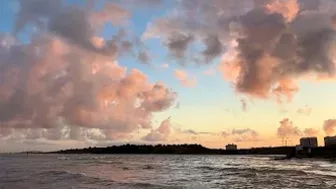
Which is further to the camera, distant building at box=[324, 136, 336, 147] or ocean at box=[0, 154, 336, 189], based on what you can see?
distant building at box=[324, 136, 336, 147]

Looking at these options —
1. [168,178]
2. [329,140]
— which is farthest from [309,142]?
[168,178]

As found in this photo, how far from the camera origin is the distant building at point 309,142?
163650 millimetres

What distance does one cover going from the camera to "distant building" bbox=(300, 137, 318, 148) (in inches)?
6443

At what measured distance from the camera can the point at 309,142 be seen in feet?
547

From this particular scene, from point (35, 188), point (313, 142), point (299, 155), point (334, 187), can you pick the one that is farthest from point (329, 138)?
point (35, 188)

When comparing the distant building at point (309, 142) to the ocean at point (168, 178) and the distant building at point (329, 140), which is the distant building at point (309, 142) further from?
the ocean at point (168, 178)

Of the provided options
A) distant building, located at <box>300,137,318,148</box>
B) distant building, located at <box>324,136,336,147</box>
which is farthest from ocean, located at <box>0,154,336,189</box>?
distant building, located at <box>324,136,336,147</box>

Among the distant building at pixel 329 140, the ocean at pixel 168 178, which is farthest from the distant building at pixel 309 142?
the ocean at pixel 168 178

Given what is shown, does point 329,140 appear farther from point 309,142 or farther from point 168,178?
point 168,178

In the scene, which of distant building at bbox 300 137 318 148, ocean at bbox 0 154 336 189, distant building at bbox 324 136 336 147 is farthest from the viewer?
distant building at bbox 300 137 318 148

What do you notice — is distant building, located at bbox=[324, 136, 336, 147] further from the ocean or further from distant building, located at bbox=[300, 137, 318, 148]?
the ocean

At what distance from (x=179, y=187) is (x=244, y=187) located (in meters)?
6.70

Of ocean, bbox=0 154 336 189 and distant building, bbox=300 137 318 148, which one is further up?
distant building, bbox=300 137 318 148

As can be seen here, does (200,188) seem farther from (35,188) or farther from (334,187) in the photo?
(35,188)
